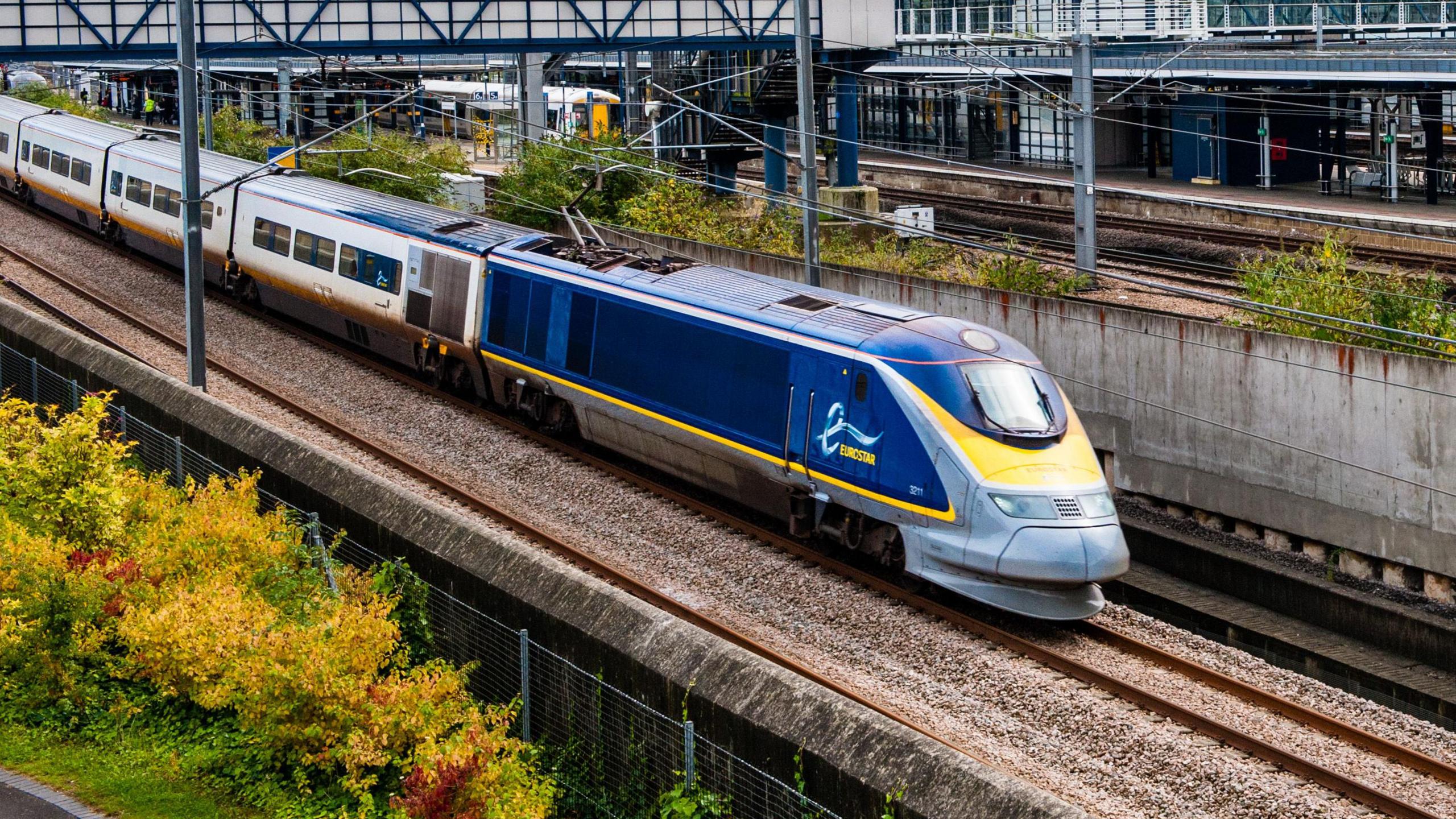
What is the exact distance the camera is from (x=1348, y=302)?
2017 cm

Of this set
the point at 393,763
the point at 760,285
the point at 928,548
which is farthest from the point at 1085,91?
the point at 393,763

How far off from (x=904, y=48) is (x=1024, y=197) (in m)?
14.9

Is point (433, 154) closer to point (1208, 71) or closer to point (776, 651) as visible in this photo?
point (1208, 71)

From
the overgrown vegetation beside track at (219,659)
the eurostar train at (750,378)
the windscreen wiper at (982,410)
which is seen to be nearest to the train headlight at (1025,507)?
the eurostar train at (750,378)

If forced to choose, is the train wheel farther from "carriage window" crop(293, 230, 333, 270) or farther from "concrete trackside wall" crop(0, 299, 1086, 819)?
"carriage window" crop(293, 230, 333, 270)

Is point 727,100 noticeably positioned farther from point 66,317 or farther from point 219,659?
point 219,659

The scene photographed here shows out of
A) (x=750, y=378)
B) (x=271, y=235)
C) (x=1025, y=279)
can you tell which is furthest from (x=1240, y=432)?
(x=271, y=235)

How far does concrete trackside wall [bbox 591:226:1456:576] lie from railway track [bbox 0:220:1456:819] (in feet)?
14.3

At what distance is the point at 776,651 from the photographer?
49.1ft

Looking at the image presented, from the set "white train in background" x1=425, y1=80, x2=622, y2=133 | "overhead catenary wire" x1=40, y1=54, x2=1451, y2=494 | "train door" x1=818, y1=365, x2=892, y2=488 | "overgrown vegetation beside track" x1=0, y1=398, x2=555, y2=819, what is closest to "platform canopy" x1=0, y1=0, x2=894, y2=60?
"white train in background" x1=425, y1=80, x2=622, y2=133

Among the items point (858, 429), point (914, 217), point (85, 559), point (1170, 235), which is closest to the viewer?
point (85, 559)

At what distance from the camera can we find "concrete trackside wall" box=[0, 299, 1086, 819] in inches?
360

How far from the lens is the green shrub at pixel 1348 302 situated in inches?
757

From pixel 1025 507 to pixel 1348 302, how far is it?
745 cm
